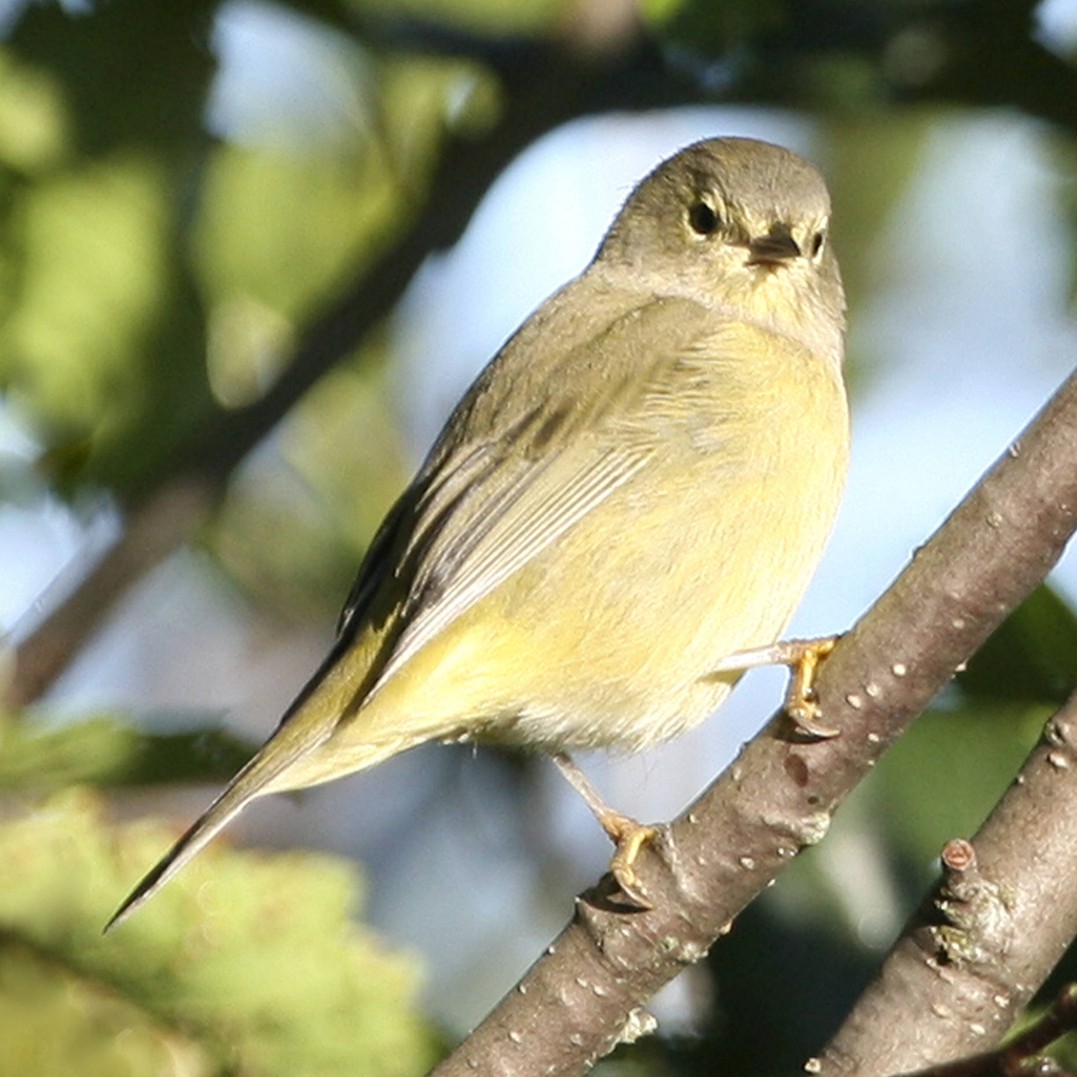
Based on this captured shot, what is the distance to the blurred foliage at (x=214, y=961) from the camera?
3129mm

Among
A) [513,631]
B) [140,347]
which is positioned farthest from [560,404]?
[140,347]

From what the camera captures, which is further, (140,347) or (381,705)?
(140,347)

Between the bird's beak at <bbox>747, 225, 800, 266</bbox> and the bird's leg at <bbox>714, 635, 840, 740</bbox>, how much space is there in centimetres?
118

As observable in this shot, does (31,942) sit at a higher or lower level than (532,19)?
lower

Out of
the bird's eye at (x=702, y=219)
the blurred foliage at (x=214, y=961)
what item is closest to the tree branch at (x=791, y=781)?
the blurred foliage at (x=214, y=961)

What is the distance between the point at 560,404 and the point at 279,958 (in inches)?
60.2

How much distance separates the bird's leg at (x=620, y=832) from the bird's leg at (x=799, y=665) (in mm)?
357

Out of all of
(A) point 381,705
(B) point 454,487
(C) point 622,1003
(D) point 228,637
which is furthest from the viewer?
(D) point 228,637

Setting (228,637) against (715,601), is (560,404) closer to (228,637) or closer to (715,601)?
(715,601)

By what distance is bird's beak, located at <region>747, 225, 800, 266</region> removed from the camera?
4680 mm

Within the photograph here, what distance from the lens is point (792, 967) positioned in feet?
10.7

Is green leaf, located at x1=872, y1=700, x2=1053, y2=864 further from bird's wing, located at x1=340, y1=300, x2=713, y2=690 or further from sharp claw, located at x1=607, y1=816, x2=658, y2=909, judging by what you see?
bird's wing, located at x1=340, y1=300, x2=713, y2=690

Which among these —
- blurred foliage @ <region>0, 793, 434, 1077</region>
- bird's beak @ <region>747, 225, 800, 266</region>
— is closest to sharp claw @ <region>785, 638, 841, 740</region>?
blurred foliage @ <region>0, 793, 434, 1077</region>

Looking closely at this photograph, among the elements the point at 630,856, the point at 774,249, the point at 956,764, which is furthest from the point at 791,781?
the point at 774,249
